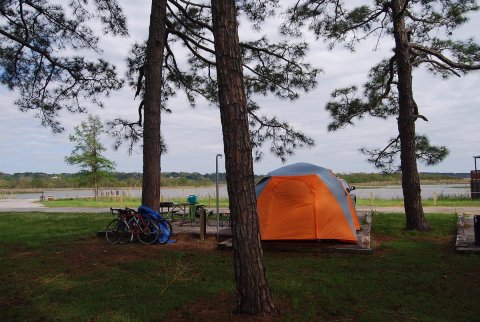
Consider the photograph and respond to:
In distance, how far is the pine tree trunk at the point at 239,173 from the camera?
170 inches

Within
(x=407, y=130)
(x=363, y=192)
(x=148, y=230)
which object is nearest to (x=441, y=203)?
(x=407, y=130)

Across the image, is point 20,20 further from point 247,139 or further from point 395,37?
point 395,37

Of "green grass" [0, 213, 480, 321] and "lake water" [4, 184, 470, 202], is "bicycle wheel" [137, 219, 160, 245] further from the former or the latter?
"lake water" [4, 184, 470, 202]

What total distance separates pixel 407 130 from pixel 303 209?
3602mm

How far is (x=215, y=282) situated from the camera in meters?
5.79

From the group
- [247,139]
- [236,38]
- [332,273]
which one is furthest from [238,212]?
[332,273]

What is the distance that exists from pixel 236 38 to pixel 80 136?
30.5 m

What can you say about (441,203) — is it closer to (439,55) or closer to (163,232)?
(439,55)

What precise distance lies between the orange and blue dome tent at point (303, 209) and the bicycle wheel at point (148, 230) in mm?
2147

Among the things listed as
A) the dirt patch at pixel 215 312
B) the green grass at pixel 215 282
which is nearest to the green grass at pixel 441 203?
the green grass at pixel 215 282

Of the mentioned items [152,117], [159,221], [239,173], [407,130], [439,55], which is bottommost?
[159,221]

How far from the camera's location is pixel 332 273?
630 centimetres

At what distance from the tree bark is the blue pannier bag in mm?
5570

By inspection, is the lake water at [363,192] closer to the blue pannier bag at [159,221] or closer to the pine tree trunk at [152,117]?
the pine tree trunk at [152,117]
